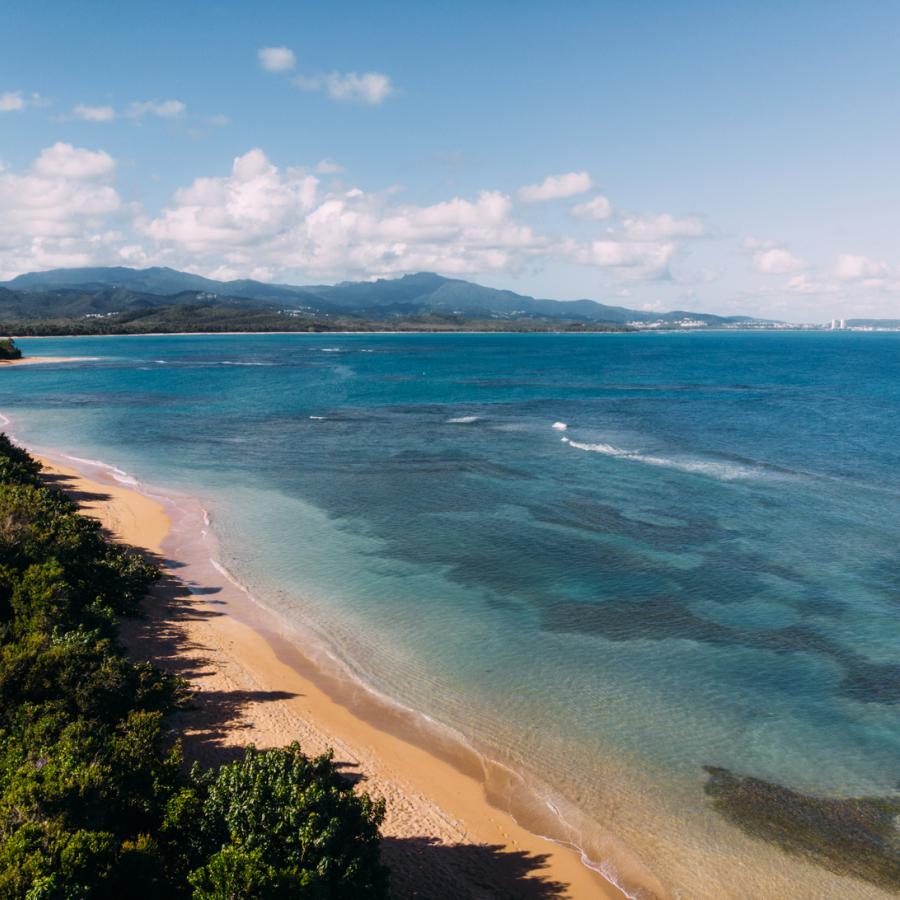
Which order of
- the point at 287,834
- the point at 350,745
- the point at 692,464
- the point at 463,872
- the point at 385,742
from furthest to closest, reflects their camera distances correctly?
the point at 692,464 → the point at 385,742 → the point at 350,745 → the point at 463,872 → the point at 287,834

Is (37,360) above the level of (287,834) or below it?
above

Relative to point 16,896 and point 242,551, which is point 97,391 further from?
point 16,896

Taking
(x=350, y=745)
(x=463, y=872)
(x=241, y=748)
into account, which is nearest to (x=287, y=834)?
(x=463, y=872)

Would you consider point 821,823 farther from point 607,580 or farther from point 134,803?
point 134,803

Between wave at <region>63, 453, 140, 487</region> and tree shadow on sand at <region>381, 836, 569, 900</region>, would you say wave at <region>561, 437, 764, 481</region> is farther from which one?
tree shadow on sand at <region>381, 836, 569, 900</region>

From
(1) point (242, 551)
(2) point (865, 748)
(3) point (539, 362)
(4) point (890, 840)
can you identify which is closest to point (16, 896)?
(4) point (890, 840)

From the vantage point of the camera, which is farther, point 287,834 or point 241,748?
point 241,748
